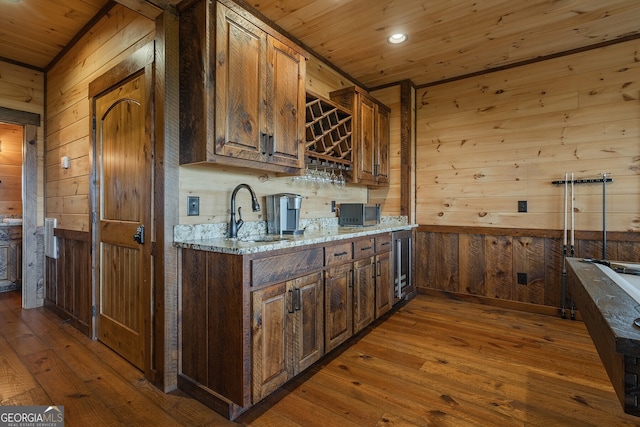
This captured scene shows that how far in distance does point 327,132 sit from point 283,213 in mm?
921

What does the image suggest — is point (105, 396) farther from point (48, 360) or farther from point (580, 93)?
point (580, 93)

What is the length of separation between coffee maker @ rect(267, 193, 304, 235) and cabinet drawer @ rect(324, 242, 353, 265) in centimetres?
39

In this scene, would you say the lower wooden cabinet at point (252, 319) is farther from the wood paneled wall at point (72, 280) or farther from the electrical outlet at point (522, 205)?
the electrical outlet at point (522, 205)

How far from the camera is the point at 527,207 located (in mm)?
3350

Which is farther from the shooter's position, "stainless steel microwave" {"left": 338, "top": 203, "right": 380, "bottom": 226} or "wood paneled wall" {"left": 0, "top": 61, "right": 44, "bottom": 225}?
"stainless steel microwave" {"left": 338, "top": 203, "right": 380, "bottom": 226}

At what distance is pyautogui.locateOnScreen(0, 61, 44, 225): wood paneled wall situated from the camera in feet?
10.4

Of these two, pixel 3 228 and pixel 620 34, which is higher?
pixel 620 34

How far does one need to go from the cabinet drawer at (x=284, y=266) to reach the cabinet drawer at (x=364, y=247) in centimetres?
49

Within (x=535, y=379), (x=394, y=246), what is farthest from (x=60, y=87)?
(x=535, y=379)

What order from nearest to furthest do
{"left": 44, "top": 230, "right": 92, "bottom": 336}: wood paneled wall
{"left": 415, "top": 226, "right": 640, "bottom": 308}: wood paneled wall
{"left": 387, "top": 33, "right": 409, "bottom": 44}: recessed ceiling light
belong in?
{"left": 44, "top": 230, "right": 92, "bottom": 336}: wood paneled wall < {"left": 387, "top": 33, "right": 409, "bottom": 44}: recessed ceiling light < {"left": 415, "top": 226, "right": 640, "bottom": 308}: wood paneled wall

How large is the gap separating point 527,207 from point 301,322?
2.82 metres

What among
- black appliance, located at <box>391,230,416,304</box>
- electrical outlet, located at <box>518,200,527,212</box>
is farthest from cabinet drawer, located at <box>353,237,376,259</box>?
electrical outlet, located at <box>518,200,527,212</box>

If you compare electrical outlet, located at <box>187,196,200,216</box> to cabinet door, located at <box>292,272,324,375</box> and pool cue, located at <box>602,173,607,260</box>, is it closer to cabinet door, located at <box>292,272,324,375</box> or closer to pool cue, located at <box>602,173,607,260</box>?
cabinet door, located at <box>292,272,324,375</box>

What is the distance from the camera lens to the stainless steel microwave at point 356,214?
131 inches
